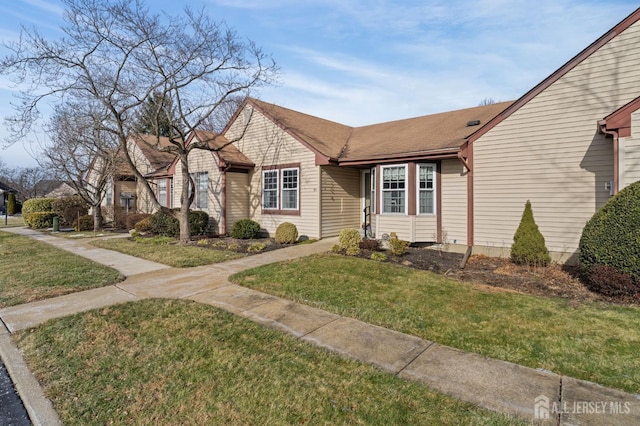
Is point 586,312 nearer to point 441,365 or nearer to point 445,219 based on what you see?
point 441,365

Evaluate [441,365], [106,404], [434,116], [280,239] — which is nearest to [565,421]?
[441,365]

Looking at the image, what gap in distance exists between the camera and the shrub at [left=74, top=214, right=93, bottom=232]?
18.4 metres

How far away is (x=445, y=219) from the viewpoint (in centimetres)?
1082

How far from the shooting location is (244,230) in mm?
13352

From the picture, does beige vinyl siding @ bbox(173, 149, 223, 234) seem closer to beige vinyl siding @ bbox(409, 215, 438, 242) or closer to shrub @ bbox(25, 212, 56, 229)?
beige vinyl siding @ bbox(409, 215, 438, 242)

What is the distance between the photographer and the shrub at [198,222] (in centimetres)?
1443

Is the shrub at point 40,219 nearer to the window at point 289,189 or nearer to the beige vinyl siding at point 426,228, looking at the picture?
the window at point 289,189

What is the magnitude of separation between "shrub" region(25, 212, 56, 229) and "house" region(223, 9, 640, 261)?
1445 centimetres

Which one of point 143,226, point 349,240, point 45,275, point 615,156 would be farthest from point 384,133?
point 143,226

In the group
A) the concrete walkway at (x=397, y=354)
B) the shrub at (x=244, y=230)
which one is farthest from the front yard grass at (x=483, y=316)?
the shrub at (x=244, y=230)

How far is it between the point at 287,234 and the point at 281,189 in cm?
258

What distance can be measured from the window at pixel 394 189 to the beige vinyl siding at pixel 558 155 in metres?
2.22

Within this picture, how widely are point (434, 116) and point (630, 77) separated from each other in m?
7.34

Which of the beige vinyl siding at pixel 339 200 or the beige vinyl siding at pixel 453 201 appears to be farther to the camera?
the beige vinyl siding at pixel 339 200
